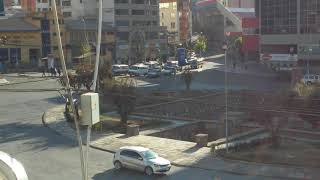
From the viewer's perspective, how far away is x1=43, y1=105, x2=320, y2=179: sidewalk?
28.5 meters

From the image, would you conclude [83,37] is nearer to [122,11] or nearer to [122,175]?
[122,11]

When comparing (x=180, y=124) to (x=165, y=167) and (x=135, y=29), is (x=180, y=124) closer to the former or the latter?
(x=165, y=167)

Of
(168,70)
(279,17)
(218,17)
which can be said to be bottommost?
(168,70)

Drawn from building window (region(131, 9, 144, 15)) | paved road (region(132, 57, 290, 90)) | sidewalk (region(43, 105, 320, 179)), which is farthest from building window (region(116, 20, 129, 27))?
sidewalk (region(43, 105, 320, 179))

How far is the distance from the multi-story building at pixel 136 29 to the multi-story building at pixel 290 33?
2572 centimetres

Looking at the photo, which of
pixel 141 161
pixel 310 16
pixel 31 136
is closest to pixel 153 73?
pixel 310 16

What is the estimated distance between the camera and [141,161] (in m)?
29.0

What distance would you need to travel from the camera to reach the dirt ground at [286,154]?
100ft

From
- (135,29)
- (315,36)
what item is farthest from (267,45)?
(135,29)

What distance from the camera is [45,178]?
93.0 ft

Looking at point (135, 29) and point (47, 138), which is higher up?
point (135, 29)

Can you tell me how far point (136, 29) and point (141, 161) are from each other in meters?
89.5

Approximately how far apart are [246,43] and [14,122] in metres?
74.8

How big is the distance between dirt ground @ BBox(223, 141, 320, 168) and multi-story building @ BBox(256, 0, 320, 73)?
53352 mm
